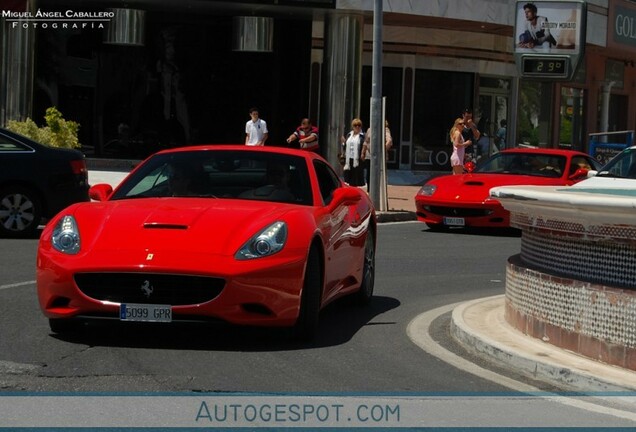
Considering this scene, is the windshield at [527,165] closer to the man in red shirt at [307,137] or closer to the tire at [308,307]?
the man in red shirt at [307,137]

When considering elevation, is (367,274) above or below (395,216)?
above

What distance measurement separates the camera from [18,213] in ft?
54.0

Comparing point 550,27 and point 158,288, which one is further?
point 550,27

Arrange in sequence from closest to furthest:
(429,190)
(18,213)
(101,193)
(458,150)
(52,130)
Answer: (101,193) → (18,213) → (429,190) → (52,130) → (458,150)

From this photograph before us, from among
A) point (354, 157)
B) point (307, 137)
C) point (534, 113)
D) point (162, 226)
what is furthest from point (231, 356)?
point (534, 113)

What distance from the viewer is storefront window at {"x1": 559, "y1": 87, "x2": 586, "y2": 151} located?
42250 mm

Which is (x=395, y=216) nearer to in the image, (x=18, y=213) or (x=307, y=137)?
(x=307, y=137)

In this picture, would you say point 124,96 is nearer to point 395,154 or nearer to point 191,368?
point 395,154

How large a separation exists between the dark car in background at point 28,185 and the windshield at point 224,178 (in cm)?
681

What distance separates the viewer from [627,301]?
7754 millimetres

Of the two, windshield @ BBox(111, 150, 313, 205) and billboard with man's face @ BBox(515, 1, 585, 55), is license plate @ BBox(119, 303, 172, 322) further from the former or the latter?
billboard with man's face @ BBox(515, 1, 585, 55)

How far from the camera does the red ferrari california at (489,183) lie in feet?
64.0

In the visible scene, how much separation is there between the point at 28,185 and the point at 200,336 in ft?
27.2

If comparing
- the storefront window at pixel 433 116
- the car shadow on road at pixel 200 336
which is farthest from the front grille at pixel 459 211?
the storefront window at pixel 433 116
